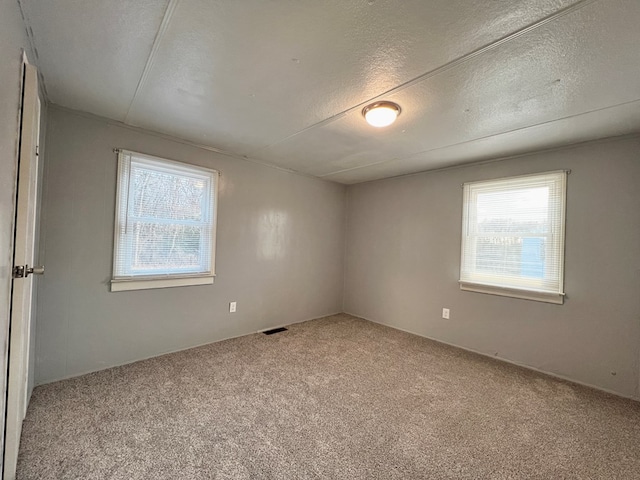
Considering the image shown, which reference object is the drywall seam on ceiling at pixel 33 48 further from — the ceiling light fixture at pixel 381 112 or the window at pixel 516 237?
the window at pixel 516 237

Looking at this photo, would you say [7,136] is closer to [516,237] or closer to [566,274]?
[516,237]

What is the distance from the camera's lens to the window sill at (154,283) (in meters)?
2.50

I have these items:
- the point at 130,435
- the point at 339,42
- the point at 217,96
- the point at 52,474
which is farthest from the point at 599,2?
the point at 52,474

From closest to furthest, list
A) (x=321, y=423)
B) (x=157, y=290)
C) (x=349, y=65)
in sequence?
(x=349, y=65), (x=321, y=423), (x=157, y=290)

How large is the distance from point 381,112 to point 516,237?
215 centimetres

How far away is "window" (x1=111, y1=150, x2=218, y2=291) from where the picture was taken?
8.30 ft

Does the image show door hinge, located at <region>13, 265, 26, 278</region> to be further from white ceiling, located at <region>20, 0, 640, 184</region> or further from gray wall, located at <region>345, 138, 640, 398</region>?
gray wall, located at <region>345, 138, 640, 398</region>

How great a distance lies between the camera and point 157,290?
8.99ft

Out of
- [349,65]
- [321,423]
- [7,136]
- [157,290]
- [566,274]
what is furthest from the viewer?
[157,290]

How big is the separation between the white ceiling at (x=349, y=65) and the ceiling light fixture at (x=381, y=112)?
0.21 feet

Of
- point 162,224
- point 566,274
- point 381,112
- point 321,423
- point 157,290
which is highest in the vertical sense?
point 381,112

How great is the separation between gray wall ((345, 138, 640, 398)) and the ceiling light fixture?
1789 mm

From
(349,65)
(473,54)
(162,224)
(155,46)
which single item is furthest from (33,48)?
(473,54)

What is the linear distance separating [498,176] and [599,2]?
84.8 inches
